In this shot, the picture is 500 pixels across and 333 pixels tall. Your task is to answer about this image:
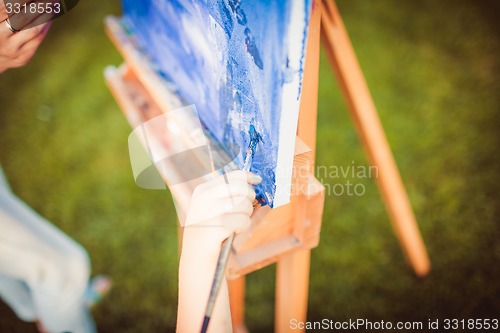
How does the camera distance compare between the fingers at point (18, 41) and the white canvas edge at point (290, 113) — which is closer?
the white canvas edge at point (290, 113)

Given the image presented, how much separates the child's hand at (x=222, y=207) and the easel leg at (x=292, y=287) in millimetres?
265

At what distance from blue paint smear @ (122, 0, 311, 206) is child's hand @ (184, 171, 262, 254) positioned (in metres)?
0.06

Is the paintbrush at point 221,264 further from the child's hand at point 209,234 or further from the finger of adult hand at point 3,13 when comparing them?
the finger of adult hand at point 3,13

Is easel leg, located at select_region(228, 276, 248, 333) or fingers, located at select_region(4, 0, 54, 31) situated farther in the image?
easel leg, located at select_region(228, 276, 248, 333)

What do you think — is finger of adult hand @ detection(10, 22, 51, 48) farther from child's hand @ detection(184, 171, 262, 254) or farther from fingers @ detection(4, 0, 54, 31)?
child's hand @ detection(184, 171, 262, 254)

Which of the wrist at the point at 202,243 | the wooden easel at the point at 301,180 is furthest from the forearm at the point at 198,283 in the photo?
the wooden easel at the point at 301,180

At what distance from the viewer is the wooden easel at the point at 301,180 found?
2.33ft

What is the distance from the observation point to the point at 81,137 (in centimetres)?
208

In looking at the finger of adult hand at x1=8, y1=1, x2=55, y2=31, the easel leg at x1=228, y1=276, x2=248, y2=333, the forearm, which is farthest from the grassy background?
the finger of adult hand at x1=8, y1=1, x2=55, y2=31

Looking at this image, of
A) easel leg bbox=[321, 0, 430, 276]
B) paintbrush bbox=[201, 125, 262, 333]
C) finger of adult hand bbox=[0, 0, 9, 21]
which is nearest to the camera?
paintbrush bbox=[201, 125, 262, 333]

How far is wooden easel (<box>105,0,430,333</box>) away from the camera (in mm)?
709

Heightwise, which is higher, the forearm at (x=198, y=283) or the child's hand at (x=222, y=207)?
the child's hand at (x=222, y=207)

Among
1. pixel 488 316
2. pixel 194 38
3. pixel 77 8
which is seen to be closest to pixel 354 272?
pixel 488 316

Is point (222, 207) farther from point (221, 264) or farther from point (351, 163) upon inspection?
point (351, 163)
